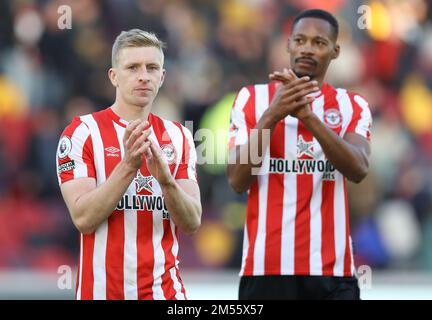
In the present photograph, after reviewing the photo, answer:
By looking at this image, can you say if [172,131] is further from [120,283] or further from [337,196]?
[337,196]

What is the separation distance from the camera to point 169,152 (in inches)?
186

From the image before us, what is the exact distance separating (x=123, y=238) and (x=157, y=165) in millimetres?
405

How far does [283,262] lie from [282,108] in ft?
2.79

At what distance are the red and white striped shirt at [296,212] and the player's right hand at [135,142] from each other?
47.0 inches

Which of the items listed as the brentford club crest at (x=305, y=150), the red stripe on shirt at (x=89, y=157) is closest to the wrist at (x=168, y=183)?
the red stripe on shirt at (x=89, y=157)

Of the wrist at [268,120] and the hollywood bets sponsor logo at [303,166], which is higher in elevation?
the wrist at [268,120]

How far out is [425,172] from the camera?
1011cm

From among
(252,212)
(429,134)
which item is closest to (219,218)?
(429,134)

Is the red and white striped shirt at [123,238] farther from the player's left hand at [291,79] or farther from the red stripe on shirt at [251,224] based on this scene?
the player's left hand at [291,79]

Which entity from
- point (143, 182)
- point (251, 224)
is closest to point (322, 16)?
point (251, 224)

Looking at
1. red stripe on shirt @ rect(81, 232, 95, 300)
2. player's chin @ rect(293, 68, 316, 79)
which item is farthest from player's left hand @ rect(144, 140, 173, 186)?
player's chin @ rect(293, 68, 316, 79)

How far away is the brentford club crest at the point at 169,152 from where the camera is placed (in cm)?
470

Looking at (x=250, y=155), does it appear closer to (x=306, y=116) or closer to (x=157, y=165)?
(x=306, y=116)

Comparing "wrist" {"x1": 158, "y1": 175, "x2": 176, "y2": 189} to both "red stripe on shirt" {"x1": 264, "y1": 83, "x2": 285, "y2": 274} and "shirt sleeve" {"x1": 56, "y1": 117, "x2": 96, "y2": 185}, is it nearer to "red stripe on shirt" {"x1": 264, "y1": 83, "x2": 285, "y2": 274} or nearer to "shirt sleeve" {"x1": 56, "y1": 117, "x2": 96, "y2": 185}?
"shirt sleeve" {"x1": 56, "y1": 117, "x2": 96, "y2": 185}
